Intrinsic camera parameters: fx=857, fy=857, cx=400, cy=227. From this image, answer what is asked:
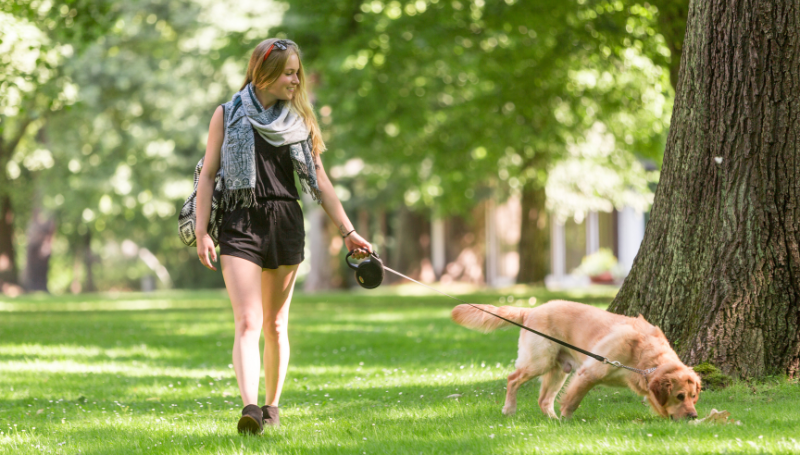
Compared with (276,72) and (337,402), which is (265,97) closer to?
(276,72)

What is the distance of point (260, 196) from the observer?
15.7 feet

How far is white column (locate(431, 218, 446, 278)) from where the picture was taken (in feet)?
104

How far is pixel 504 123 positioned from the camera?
17781 mm

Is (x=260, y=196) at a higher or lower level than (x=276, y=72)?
lower

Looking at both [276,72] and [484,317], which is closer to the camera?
[276,72]

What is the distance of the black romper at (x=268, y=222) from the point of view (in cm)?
472

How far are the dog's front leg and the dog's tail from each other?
1.79 feet

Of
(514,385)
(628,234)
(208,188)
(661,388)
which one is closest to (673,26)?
(514,385)

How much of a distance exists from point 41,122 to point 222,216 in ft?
80.2

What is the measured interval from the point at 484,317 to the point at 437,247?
2653 centimetres

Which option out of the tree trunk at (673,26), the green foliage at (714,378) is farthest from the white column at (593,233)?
the green foliage at (714,378)

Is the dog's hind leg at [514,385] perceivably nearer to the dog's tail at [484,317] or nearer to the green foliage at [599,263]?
the dog's tail at [484,317]

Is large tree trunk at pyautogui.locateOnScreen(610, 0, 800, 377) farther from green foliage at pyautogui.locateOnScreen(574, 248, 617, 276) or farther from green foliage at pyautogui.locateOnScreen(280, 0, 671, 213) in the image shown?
green foliage at pyautogui.locateOnScreen(574, 248, 617, 276)

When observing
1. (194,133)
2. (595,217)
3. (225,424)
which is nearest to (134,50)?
(194,133)
